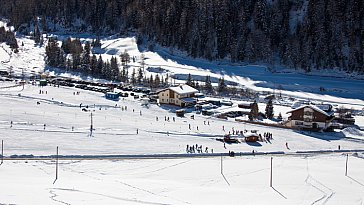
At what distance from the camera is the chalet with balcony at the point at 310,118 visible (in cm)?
4734

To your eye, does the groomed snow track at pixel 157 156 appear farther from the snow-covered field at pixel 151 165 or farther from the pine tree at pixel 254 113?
the pine tree at pixel 254 113

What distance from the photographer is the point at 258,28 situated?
97.4m

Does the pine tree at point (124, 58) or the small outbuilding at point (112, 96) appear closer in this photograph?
the small outbuilding at point (112, 96)

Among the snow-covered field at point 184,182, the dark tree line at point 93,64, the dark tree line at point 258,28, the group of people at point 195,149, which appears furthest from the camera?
the dark tree line at point 258,28

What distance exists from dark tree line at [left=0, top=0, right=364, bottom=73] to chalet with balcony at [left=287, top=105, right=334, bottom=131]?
132 feet

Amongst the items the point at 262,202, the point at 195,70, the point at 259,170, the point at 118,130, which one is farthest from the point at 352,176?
the point at 195,70

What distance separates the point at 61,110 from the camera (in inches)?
1925

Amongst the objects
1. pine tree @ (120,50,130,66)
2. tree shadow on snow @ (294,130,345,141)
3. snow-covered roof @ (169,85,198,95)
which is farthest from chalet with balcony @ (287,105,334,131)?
pine tree @ (120,50,130,66)

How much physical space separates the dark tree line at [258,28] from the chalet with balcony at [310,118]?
132 feet

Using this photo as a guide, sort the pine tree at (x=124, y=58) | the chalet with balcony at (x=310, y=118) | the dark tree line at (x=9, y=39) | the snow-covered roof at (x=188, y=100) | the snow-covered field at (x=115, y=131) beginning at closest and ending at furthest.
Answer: the snow-covered field at (x=115, y=131), the chalet with balcony at (x=310, y=118), the snow-covered roof at (x=188, y=100), the pine tree at (x=124, y=58), the dark tree line at (x=9, y=39)

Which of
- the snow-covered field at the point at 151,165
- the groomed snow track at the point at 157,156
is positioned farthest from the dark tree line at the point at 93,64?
the groomed snow track at the point at 157,156

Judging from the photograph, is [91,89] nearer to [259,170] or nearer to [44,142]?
[44,142]

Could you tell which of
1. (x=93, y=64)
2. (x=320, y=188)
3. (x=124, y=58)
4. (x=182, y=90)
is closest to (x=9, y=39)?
(x=124, y=58)

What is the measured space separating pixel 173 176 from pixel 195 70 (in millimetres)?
56574
